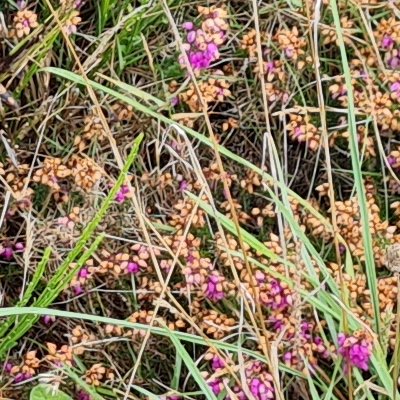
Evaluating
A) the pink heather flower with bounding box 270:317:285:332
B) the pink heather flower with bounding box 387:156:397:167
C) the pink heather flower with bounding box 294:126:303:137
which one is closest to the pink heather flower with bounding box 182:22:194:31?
the pink heather flower with bounding box 294:126:303:137

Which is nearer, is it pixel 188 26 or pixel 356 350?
pixel 356 350

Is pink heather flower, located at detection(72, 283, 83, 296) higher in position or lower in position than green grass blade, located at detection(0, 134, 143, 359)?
lower

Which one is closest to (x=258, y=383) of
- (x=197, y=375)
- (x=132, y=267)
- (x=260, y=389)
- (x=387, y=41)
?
(x=260, y=389)

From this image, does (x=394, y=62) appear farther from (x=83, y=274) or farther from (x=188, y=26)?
(x=83, y=274)

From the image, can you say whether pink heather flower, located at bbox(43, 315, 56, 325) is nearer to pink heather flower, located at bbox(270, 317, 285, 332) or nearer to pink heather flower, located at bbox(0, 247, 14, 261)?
Answer: pink heather flower, located at bbox(0, 247, 14, 261)

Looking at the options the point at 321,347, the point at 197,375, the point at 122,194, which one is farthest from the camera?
the point at 122,194

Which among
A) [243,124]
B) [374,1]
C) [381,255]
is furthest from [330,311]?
[374,1]

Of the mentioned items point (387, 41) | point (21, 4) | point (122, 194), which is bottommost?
point (122, 194)
